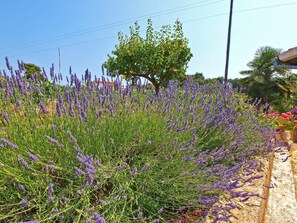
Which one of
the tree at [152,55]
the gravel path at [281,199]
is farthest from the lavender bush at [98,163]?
the tree at [152,55]

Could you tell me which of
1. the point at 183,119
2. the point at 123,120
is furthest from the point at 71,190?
the point at 183,119

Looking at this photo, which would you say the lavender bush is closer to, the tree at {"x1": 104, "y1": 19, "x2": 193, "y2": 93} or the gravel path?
the gravel path

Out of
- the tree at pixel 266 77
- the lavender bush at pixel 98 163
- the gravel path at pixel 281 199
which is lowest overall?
the gravel path at pixel 281 199

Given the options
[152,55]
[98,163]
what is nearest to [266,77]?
[152,55]

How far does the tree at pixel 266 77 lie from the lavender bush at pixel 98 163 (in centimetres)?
1566

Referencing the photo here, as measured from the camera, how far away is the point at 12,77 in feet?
5.36

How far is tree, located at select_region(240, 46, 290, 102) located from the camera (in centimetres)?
1600

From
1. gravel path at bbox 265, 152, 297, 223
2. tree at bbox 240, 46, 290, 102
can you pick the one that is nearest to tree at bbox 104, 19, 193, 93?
tree at bbox 240, 46, 290, 102

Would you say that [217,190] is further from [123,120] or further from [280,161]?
[280,161]

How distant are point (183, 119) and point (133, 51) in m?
15.3

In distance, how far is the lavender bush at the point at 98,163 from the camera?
117 centimetres

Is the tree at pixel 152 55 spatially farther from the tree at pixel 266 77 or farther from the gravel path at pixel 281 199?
the gravel path at pixel 281 199

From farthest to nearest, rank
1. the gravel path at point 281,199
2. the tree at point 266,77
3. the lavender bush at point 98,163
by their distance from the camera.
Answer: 1. the tree at point 266,77
2. the gravel path at point 281,199
3. the lavender bush at point 98,163

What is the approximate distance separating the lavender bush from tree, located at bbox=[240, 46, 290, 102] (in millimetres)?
15656
